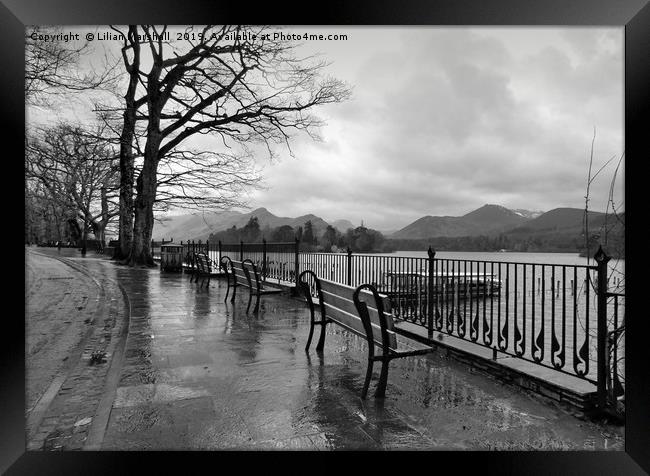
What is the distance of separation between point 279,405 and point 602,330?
278 centimetres

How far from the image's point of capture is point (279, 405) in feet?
11.8

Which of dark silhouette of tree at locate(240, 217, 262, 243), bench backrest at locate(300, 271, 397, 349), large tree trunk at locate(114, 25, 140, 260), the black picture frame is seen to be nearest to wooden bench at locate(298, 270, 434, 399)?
bench backrest at locate(300, 271, 397, 349)

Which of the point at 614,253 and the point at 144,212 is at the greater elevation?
the point at 144,212

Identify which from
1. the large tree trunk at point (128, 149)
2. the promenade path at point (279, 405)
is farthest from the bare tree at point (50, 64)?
the large tree trunk at point (128, 149)

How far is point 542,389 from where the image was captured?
12.8 ft

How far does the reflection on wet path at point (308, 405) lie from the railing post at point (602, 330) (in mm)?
302

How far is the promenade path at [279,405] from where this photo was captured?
3041 mm

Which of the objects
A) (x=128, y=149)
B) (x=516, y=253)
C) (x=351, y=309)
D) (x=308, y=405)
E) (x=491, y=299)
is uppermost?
(x=128, y=149)

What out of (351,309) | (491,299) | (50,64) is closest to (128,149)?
(50,64)

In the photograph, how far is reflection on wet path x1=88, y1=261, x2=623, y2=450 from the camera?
3041 millimetres

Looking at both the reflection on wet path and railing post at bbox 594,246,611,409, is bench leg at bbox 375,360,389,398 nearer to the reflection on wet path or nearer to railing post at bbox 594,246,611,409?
the reflection on wet path
